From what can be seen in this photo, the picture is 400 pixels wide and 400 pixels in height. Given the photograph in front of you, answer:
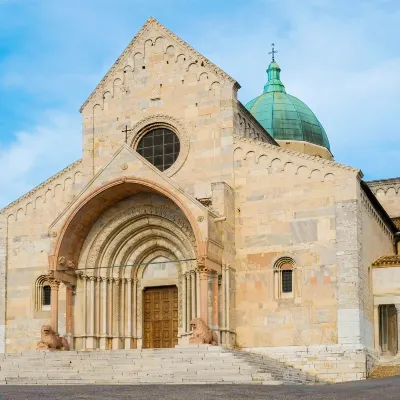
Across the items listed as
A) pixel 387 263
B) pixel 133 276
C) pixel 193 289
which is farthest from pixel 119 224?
pixel 387 263

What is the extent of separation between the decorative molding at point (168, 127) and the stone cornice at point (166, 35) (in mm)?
2438

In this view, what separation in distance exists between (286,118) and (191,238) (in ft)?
61.4

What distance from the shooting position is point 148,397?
20016 mm

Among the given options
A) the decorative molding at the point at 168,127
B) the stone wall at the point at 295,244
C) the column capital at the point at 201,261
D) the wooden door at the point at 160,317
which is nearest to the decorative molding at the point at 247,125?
the stone wall at the point at 295,244

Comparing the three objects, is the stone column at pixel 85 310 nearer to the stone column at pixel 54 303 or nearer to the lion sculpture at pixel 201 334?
the stone column at pixel 54 303

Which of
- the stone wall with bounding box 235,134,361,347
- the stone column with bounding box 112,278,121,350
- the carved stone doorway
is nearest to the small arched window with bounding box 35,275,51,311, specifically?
the stone column with bounding box 112,278,121,350

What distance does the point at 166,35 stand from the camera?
114ft

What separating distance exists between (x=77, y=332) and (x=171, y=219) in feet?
18.1

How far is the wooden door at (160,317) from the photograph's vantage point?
3331 centimetres

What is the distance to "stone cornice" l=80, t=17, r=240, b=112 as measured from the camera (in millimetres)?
33375

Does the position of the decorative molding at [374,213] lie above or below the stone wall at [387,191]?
below

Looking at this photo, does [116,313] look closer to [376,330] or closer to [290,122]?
[376,330]

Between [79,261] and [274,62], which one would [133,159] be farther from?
[274,62]

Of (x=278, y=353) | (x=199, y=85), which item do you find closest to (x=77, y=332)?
(x=278, y=353)
